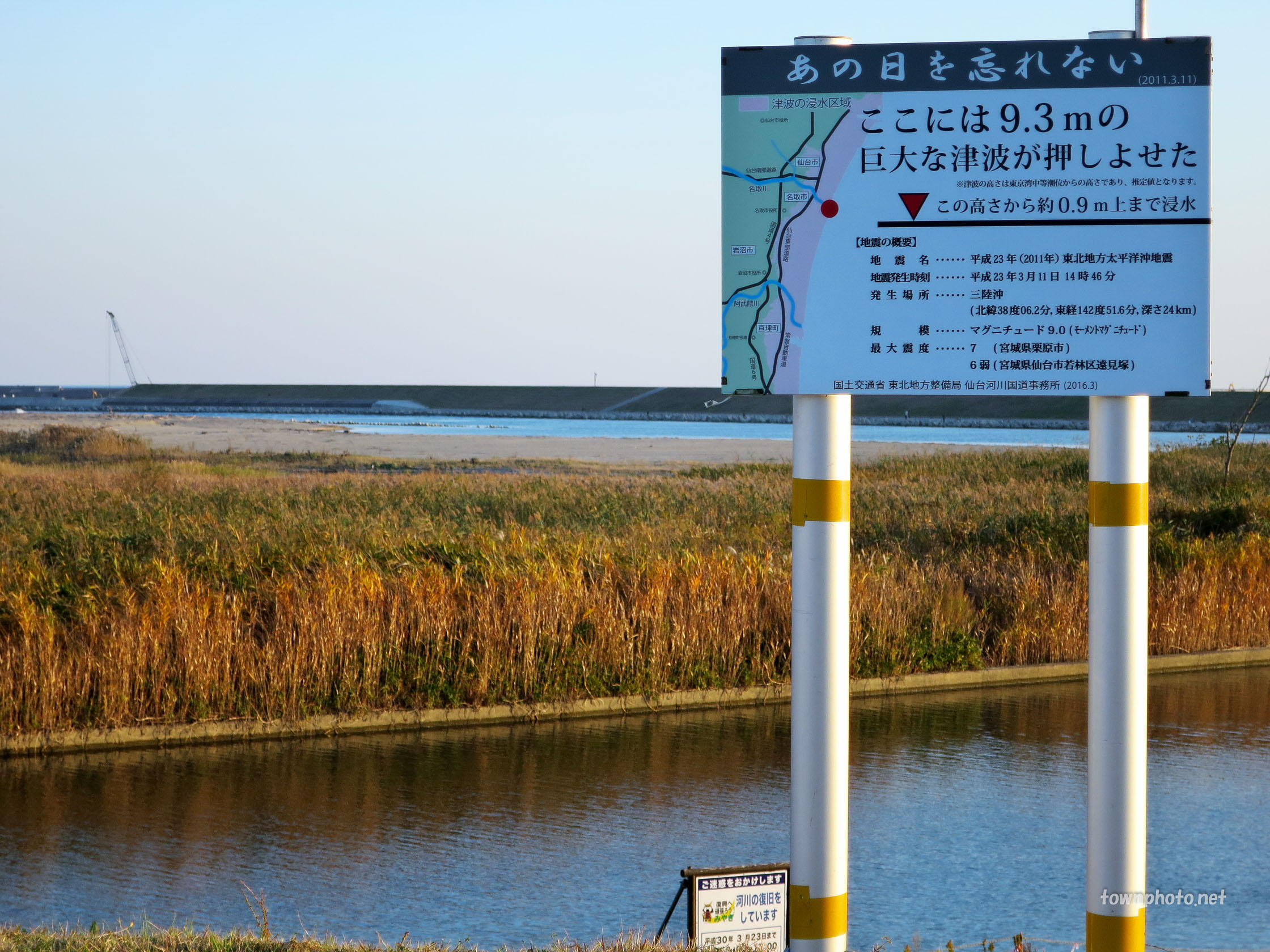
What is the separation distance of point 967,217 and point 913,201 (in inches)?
7.8

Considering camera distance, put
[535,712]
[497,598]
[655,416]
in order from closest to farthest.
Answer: [535,712]
[497,598]
[655,416]

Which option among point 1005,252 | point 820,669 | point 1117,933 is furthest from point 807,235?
point 1117,933

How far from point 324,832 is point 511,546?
19.3ft

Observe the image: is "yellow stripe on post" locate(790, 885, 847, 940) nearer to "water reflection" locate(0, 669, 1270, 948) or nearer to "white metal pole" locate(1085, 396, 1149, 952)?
"white metal pole" locate(1085, 396, 1149, 952)

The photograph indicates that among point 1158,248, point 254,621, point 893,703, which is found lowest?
point 893,703

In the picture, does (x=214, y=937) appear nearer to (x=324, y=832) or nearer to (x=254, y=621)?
(x=324, y=832)

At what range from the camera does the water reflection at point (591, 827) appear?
7016 millimetres

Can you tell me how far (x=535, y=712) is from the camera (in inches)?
463

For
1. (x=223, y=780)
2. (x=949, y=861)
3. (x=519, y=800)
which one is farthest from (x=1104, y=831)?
(x=223, y=780)

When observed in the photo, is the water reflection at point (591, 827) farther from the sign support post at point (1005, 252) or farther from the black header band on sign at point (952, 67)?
the black header band on sign at point (952, 67)

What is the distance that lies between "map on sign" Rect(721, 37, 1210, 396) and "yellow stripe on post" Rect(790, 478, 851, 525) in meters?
0.34

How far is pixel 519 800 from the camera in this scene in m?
9.13

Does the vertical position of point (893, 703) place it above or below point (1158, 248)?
below

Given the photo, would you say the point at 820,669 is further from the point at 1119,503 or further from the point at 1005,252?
the point at 1005,252
